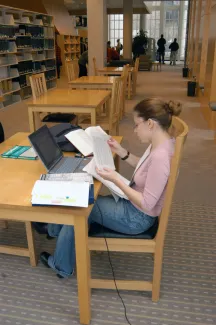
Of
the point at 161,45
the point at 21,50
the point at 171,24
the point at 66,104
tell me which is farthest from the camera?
the point at 171,24

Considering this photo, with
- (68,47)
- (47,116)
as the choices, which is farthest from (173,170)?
(68,47)

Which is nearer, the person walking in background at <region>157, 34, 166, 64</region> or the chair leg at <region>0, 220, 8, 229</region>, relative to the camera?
the chair leg at <region>0, 220, 8, 229</region>

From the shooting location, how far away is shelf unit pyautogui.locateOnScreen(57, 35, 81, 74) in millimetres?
13039

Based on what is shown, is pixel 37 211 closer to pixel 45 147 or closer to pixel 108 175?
pixel 108 175

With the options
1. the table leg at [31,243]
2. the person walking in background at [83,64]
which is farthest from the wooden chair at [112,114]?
the person walking in background at [83,64]

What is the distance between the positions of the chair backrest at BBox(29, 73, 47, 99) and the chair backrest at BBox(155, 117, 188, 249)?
270 cm

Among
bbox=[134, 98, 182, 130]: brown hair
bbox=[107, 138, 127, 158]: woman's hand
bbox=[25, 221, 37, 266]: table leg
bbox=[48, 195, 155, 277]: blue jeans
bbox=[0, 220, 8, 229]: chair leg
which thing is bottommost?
bbox=[0, 220, 8, 229]: chair leg

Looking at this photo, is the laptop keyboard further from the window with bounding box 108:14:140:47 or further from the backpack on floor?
the window with bounding box 108:14:140:47

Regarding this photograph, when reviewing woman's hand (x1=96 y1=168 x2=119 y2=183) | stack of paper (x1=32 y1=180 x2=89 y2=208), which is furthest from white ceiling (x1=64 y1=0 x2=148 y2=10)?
stack of paper (x1=32 y1=180 x2=89 y2=208)

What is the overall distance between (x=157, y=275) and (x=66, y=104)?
229 cm

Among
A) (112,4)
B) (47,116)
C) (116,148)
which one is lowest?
(47,116)

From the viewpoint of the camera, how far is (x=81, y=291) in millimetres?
1543

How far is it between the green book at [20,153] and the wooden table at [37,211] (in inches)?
2.8

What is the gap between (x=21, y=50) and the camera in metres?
7.74
